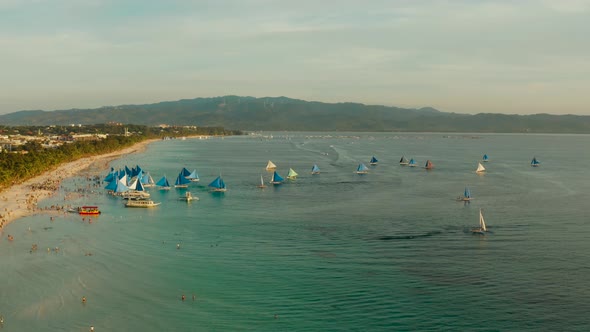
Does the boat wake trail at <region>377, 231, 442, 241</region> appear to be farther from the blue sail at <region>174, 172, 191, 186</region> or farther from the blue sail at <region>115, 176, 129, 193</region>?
the blue sail at <region>174, 172, 191, 186</region>

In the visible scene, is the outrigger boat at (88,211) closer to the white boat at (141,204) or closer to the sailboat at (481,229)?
the white boat at (141,204)

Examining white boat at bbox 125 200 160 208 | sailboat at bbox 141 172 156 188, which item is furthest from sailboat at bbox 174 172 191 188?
white boat at bbox 125 200 160 208

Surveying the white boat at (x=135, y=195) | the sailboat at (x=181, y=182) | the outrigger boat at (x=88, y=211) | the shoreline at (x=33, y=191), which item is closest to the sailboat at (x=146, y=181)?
the sailboat at (x=181, y=182)

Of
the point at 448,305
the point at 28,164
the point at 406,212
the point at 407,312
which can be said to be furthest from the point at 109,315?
the point at 28,164

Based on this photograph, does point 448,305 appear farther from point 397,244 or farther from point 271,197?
point 271,197

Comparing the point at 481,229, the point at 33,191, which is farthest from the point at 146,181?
the point at 481,229

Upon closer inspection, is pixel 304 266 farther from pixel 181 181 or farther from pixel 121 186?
pixel 181 181
